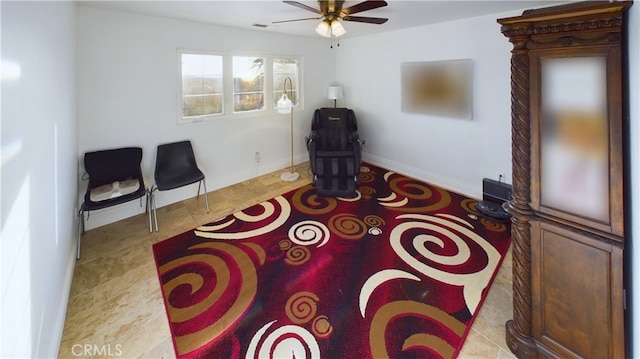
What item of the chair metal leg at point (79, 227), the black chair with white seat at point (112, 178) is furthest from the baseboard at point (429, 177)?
the chair metal leg at point (79, 227)

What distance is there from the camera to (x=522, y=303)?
5.19ft

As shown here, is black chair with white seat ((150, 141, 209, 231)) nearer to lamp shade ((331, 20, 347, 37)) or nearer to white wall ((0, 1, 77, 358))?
white wall ((0, 1, 77, 358))

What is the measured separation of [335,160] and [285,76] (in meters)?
1.83

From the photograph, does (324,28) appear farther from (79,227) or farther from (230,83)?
(79,227)

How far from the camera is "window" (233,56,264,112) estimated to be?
4.19 meters

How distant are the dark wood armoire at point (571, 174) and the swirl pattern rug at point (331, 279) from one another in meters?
0.58

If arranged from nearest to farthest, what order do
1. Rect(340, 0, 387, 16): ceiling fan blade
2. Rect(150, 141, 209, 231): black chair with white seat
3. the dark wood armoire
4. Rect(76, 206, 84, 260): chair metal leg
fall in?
the dark wood armoire → Rect(340, 0, 387, 16): ceiling fan blade → Rect(76, 206, 84, 260): chair metal leg → Rect(150, 141, 209, 231): black chair with white seat

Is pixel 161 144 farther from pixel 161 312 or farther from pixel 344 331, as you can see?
pixel 344 331

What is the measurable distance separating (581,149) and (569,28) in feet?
1.78

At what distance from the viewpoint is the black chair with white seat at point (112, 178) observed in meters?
2.78

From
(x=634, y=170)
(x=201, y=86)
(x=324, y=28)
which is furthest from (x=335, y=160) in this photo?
(x=634, y=170)

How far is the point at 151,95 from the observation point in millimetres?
3371

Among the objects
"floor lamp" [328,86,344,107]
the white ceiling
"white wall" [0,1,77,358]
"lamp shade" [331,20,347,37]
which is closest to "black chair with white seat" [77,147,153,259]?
"white wall" [0,1,77,358]

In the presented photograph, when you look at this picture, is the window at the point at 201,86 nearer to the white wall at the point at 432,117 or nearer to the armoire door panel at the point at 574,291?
the white wall at the point at 432,117
